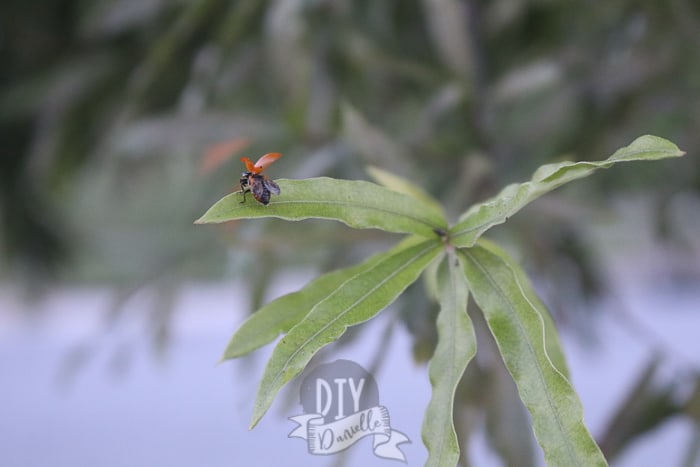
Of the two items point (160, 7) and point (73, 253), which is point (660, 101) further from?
point (73, 253)

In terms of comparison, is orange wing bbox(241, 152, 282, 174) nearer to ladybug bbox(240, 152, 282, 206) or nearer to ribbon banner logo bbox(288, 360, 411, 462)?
ladybug bbox(240, 152, 282, 206)

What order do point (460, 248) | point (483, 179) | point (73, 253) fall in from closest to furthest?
point (460, 248) → point (483, 179) → point (73, 253)

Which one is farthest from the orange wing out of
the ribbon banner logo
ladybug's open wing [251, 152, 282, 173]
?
the ribbon banner logo

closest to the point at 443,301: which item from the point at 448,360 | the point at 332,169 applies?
the point at 448,360

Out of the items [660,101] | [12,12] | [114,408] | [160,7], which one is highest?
[12,12]

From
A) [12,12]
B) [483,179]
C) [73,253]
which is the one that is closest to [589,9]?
[483,179]

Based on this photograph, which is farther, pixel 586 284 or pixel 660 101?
pixel 586 284

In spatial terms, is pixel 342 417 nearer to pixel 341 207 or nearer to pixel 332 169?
pixel 341 207

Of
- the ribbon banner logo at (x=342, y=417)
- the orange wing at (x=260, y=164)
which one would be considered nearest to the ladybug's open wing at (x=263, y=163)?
the orange wing at (x=260, y=164)
